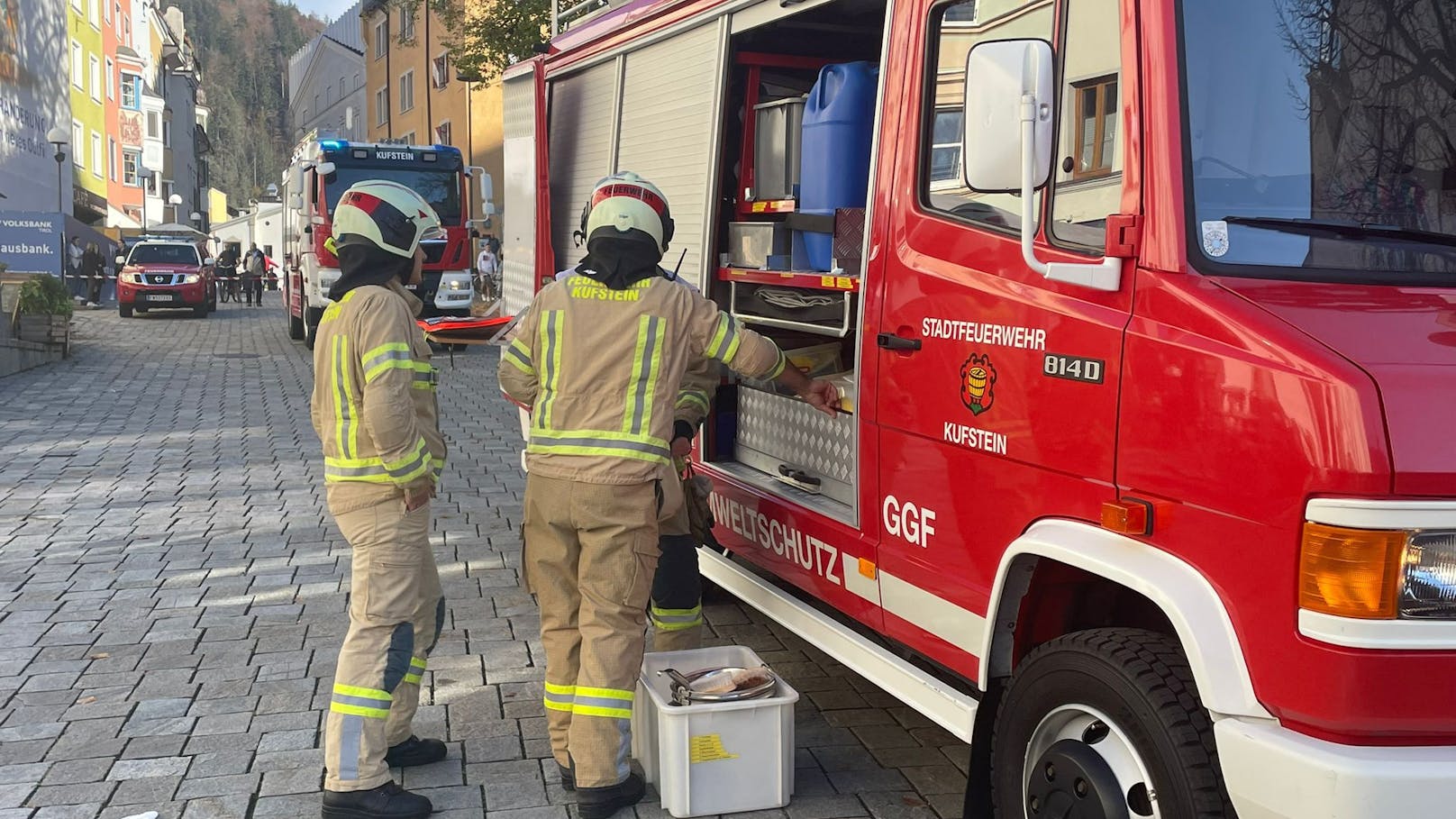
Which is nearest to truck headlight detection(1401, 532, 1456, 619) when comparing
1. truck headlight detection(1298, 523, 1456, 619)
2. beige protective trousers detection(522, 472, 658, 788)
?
truck headlight detection(1298, 523, 1456, 619)

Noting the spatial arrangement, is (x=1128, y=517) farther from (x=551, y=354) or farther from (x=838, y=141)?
(x=838, y=141)

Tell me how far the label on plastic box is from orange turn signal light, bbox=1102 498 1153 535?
150cm

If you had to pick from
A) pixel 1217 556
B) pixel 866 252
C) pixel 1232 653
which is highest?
pixel 866 252

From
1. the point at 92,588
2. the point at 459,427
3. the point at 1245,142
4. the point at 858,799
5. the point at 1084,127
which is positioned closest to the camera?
the point at 1245,142

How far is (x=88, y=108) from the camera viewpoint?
4734cm

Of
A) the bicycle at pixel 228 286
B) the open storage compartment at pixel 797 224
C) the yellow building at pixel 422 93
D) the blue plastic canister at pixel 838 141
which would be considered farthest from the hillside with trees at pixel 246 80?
the blue plastic canister at pixel 838 141

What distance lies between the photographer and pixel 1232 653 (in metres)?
2.65

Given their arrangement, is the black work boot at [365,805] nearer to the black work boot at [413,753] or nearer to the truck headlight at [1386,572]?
the black work boot at [413,753]

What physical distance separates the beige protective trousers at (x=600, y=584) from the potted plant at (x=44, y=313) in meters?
16.1

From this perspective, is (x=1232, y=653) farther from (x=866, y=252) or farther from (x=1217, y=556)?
(x=866, y=252)

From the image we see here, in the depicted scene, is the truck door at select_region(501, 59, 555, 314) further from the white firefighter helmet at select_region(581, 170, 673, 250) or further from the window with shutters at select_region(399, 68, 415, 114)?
the window with shutters at select_region(399, 68, 415, 114)

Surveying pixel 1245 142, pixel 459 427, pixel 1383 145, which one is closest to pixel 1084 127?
pixel 1245 142

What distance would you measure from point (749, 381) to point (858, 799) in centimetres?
177

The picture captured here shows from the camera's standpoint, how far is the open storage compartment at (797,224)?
15.3ft
